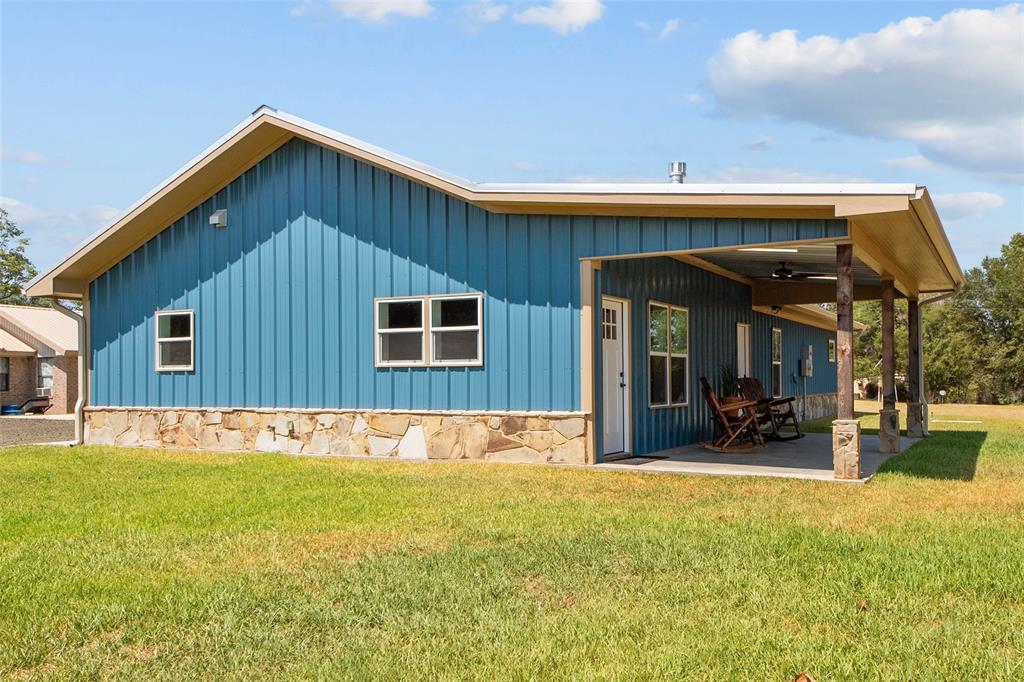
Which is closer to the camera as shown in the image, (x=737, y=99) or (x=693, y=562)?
(x=693, y=562)

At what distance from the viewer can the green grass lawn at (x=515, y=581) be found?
162 inches

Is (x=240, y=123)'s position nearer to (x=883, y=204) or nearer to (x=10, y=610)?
(x=883, y=204)

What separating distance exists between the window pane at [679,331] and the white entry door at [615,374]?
1712mm

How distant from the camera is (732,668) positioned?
13.0ft

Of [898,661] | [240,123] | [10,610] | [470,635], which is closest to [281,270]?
[240,123]

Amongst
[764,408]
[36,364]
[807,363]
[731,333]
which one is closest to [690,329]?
[764,408]

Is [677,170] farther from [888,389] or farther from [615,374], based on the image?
[888,389]

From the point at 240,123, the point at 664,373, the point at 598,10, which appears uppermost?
the point at 598,10

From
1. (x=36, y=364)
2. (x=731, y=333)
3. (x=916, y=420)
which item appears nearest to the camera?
(x=916, y=420)

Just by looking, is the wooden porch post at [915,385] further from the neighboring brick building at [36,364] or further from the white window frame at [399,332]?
the neighboring brick building at [36,364]

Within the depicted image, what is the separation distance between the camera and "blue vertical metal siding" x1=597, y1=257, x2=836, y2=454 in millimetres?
12672

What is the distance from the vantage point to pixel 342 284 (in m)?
12.8

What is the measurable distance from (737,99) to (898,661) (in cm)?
1421

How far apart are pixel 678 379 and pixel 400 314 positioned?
14.2 feet
